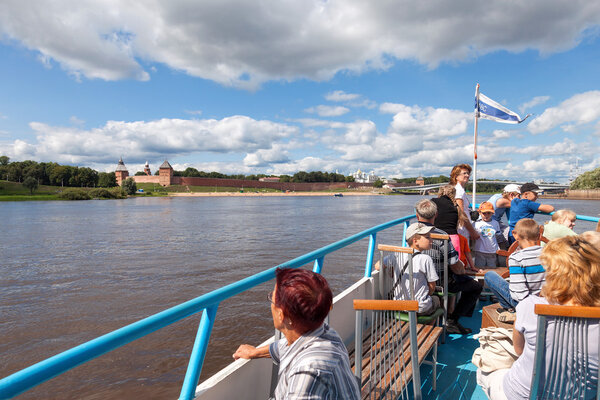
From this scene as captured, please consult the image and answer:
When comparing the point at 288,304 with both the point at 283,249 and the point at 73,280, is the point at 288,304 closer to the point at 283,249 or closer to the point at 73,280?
the point at 73,280

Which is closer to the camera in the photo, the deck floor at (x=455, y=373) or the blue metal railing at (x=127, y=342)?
the blue metal railing at (x=127, y=342)

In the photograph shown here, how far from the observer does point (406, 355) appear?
92.5 inches

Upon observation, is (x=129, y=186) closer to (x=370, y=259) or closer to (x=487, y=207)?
(x=487, y=207)

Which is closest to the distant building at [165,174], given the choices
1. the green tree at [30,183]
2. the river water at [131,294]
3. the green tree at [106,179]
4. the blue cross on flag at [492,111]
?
the green tree at [106,179]

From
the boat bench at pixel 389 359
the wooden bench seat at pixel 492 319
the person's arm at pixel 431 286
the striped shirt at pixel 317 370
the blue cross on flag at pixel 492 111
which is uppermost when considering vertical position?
the blue cross on flag at pixel 492 111

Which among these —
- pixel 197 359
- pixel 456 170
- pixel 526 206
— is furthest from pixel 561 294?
pixel 526 206

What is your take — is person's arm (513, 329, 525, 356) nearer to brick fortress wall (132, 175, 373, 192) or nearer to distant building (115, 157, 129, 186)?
brick fortress wall (132, 175, 373, 192)

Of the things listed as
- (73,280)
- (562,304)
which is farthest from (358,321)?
(73,280)

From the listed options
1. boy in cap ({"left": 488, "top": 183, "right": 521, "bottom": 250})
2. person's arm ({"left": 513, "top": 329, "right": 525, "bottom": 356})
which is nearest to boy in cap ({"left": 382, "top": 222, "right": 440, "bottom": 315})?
person's arm ({"left": 513, "top": 329, "right": 525, "bottom": 356})

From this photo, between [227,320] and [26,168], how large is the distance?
399 ft

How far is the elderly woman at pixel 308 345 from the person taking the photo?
3.74ft

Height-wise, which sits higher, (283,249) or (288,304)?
(288,304)

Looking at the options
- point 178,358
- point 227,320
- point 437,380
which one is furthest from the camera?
point 227,320

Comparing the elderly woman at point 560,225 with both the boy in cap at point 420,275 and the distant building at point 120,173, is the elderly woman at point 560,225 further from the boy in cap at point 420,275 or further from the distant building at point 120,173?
the distant building at point 120,173
